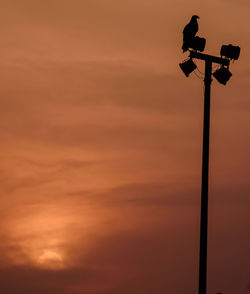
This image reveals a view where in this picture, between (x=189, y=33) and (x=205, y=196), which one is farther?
(x=189, y=33)

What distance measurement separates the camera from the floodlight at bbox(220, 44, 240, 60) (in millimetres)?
19281

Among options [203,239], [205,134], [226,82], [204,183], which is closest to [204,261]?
[203,239]

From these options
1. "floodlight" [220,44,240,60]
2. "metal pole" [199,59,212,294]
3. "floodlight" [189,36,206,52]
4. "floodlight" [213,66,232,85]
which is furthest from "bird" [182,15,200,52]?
"floodlight" [213,66,232,85]

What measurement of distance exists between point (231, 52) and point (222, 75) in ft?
2.33

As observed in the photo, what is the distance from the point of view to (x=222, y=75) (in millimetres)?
19000

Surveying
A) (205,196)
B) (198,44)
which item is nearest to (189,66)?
(198,44)

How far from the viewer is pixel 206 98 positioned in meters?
18.9

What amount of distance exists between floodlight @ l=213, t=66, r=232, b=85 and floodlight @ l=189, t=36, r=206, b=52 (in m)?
0.72

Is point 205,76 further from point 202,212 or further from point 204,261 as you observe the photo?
point 204,261

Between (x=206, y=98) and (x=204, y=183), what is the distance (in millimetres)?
2103

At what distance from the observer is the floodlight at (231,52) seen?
19281 mm

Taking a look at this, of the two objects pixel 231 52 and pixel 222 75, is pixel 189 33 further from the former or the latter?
pixel 222 75

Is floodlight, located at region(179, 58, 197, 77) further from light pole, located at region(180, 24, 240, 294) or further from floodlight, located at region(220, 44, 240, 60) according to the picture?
floodlight, located at region(220, 44, 240, 60)

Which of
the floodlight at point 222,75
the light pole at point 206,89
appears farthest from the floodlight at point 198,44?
the floodlight at point 222,75
